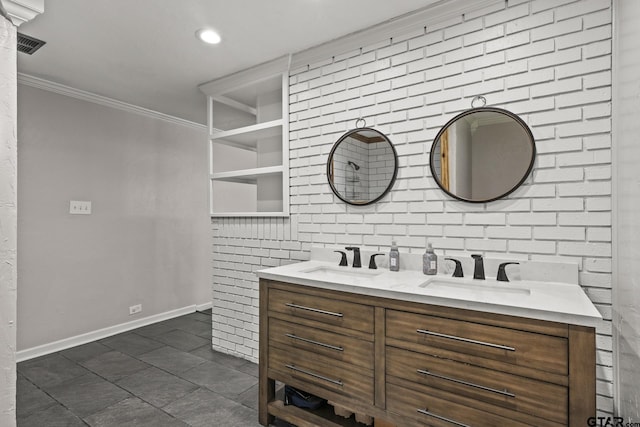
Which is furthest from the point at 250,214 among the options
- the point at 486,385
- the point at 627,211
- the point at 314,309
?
the point at 627,211

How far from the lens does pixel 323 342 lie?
77.0 inches

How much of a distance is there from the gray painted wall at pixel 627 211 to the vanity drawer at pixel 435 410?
0.57 meters

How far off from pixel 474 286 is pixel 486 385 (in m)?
0.55

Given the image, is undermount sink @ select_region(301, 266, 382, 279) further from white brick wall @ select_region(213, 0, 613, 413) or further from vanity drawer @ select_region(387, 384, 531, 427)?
vanity drawer @ select_region(387, 384, 531, 427)

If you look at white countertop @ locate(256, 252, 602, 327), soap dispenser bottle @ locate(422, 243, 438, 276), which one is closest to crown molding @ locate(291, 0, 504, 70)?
soap dispenser bottle @ locate(422, 243, 438, 276)

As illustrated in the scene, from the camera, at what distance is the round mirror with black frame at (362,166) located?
2.41m

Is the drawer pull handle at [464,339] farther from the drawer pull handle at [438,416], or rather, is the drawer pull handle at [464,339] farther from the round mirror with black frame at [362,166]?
the round mirror with black frame at [362,166]

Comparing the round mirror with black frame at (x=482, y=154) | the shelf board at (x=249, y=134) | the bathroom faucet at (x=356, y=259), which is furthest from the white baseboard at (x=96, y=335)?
the round mirror with black frame at (x=482, y=154)

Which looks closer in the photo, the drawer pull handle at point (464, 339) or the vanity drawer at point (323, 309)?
the drawer pull handle at point (464, 339)

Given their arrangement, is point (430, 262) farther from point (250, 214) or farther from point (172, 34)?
point (172, 34)

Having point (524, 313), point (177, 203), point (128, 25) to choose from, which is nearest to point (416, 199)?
point (524, 313)

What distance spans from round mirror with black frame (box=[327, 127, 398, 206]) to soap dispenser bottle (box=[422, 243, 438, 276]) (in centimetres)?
53

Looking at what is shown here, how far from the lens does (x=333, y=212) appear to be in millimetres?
2680

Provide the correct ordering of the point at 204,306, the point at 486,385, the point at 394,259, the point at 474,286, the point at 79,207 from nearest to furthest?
1. the point at 486,385
2. the point at 474,286
3. the point at 394,259
4. the point at 79,207
5. the point at 204,306
